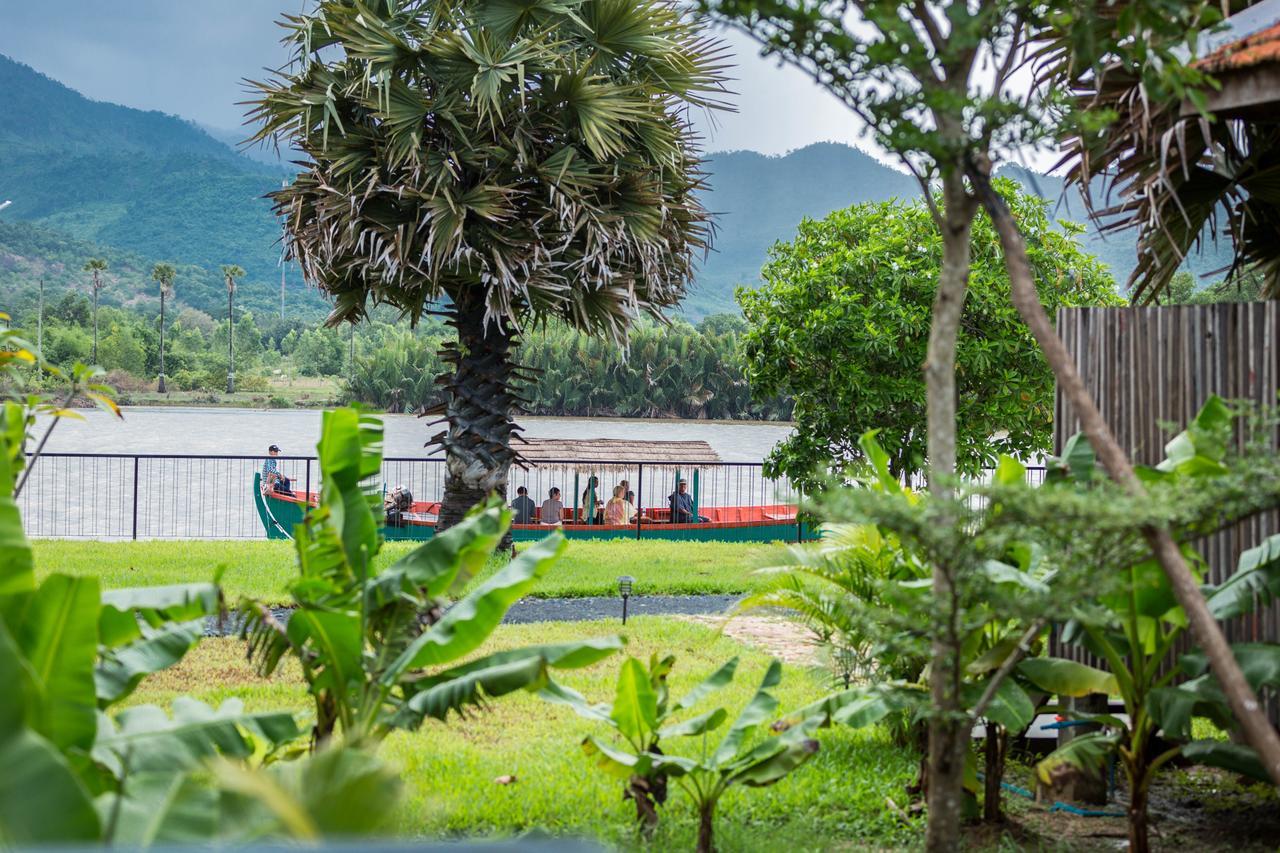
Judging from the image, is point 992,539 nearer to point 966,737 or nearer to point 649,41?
point 966,737

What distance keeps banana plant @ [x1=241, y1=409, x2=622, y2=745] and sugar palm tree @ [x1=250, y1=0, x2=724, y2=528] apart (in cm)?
762

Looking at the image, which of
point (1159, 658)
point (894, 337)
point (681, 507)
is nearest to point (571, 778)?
point (1159, 658)

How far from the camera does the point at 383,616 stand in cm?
474

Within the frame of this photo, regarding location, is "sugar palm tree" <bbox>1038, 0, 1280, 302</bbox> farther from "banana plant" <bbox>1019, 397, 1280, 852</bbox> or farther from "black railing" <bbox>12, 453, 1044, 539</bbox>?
"black railing" <bbox>12, 453, 1044, 539</bbox>

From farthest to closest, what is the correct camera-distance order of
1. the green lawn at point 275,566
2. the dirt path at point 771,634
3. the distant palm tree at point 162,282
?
the distant palm tree at point 162,282
the green lawn at point 275,566
the dirt path at point 771,634

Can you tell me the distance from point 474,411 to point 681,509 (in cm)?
621

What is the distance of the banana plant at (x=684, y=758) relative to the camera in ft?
15.3

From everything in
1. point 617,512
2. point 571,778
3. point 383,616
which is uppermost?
point 383,616

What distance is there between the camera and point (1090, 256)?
1492 centimetres

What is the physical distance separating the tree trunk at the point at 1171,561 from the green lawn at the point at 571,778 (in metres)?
1.84

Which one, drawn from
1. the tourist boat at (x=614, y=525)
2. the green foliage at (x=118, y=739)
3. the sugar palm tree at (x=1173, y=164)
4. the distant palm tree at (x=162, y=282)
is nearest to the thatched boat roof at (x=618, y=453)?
the tourist boat at (x=614, y=525)

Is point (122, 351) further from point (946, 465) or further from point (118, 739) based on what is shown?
point (946, 465)

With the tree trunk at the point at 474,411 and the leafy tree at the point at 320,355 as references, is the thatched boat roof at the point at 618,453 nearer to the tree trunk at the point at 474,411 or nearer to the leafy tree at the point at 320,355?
the tree trunk at the point at 474,411

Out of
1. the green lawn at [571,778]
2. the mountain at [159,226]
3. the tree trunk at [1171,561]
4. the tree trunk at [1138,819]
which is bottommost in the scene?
the green lawn at [571,778]
